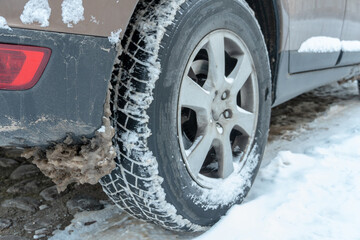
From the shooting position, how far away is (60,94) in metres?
1.06

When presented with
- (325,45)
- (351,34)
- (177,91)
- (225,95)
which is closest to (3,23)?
(177,91)

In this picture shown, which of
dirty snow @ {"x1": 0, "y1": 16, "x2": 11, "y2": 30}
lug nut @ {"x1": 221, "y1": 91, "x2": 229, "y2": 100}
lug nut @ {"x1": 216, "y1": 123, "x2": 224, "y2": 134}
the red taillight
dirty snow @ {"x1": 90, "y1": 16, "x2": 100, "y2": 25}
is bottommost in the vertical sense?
lug nut @ {"x1": 216, "y1": 123, "x2": 224, "y2": 134}

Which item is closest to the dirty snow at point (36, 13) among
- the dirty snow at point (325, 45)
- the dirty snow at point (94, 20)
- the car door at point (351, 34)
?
the dirty snow at point (94, 20)

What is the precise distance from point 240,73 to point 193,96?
34cm

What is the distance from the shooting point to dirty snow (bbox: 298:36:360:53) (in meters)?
2.14

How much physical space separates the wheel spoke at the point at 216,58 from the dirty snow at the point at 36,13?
0.65 meters

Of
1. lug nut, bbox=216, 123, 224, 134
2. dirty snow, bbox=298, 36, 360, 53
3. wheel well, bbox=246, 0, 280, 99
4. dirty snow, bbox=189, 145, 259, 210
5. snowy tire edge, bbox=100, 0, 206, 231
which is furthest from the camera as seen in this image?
dirty snow, bbox=298, 36, 360, 53

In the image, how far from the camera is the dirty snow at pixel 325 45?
214 cm

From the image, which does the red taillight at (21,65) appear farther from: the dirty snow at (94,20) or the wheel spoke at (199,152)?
the wheel spoke at (199,152)

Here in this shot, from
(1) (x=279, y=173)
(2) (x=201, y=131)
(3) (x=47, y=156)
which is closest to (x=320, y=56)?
(1) (x=279, y=173)

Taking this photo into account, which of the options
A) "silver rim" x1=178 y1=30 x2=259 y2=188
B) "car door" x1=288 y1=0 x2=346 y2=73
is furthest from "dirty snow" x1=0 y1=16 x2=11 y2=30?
"car door" x1=288 y1=0 x2=346 y2=73

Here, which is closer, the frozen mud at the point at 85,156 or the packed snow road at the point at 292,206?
the frozen mud at the point at 85,156

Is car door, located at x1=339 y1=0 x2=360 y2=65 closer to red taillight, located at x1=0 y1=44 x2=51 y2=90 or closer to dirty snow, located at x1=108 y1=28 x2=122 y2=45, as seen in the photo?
dirty snow, located at x1=108 y1=28 x2=122 y2=45

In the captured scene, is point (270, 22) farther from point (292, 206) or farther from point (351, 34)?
point (351, 34)
